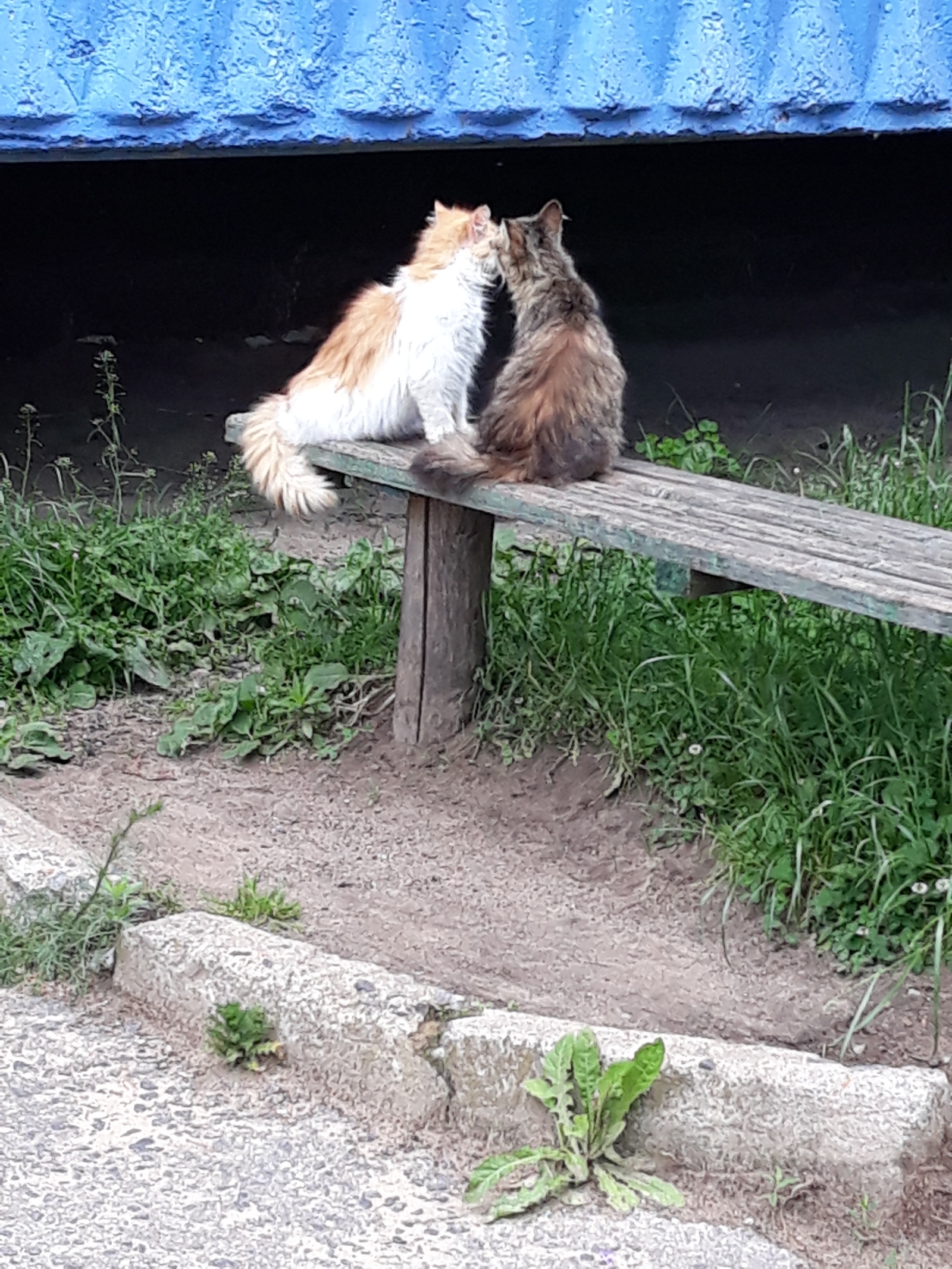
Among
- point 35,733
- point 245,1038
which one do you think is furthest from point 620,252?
point 245,1038

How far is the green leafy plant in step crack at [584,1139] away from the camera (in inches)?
91.4

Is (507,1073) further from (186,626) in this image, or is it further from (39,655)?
(186,626)

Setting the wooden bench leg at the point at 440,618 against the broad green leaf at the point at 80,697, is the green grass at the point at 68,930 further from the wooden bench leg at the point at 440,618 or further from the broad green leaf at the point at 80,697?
the broad green leaf at the point at 80,697

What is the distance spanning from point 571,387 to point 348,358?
67cm

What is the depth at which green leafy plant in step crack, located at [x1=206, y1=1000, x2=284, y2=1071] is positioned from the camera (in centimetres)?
264

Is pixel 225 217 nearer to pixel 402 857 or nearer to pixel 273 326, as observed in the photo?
pixel 273 326

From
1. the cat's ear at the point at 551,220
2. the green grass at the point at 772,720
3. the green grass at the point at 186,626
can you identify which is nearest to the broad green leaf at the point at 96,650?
the green grass at the point at 186,626

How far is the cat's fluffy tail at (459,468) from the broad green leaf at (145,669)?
1233 mm

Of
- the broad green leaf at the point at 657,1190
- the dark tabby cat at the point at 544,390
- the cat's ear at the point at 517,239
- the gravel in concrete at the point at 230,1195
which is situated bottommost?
the gravel in concrete at the point at 230,1195

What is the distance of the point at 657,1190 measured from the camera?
7.63ft

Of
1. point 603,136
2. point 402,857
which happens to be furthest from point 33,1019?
point 603,136

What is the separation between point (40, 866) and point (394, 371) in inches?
58.2

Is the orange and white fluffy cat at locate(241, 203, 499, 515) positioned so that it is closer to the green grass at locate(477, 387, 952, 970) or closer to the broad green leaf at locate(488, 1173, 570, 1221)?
the green grass at locate(477, 387, 952, 970)

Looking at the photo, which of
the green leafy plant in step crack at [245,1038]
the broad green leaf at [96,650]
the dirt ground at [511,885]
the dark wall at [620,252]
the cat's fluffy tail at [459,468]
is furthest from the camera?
the dark wall at [620,252]
